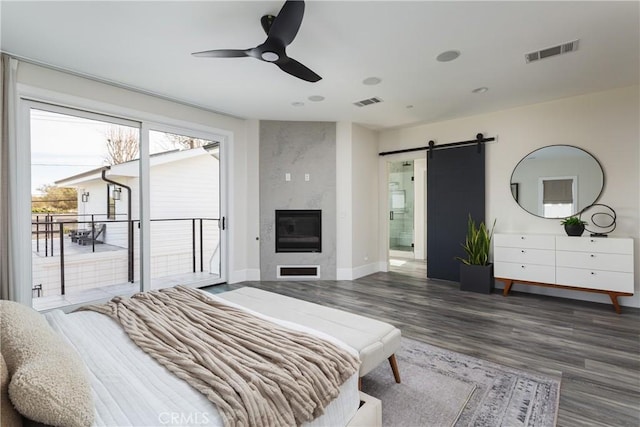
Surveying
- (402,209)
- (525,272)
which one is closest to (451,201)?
(525,272)

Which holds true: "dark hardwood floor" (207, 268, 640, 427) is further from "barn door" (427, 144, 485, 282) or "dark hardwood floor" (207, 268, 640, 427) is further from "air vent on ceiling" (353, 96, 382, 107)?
"air vent on ceiling" (353, 96, 382, 107)

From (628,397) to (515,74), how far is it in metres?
2.99

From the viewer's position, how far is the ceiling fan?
195 centimetres

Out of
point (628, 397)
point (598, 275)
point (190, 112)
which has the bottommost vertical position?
point (628, 397)

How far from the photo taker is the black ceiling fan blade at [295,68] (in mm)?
2434

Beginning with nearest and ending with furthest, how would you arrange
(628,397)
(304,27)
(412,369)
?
(628,397), (412,369), (304,27)

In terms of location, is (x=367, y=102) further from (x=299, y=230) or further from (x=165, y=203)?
(x=165, y=203)

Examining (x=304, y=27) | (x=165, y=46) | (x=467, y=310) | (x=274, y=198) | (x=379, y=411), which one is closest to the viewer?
(x=379, y=411)

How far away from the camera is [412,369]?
86.2 inches

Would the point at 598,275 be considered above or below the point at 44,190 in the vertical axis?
below

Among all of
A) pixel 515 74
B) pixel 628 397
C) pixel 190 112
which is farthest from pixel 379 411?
pixel 190 112

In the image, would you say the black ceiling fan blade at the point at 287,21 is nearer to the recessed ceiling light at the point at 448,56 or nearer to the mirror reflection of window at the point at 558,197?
the recessed ceiling light at the point at 448,56

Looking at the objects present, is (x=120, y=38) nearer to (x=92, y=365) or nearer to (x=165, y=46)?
(x=165, y=46)

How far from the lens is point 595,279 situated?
11.5 feet
